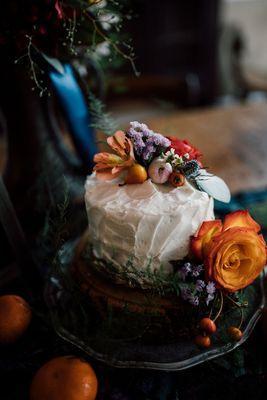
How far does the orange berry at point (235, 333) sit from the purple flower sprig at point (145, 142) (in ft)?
1.05

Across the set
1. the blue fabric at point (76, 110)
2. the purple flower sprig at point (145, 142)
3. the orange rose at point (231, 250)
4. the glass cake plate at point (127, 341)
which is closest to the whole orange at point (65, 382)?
the glass cake plate at point (127, 341)

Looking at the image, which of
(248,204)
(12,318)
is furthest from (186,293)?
(248,204)

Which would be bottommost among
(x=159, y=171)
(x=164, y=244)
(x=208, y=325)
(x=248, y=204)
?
(x=248, y=204)

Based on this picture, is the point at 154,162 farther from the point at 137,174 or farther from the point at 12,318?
the point at 12,318

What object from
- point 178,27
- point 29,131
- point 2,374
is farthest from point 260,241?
point 178,27

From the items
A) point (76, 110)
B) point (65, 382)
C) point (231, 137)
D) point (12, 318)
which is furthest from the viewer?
point (231, 137)

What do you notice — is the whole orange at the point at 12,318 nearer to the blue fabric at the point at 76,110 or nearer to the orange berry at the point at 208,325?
the orange berry at the point at 208,325

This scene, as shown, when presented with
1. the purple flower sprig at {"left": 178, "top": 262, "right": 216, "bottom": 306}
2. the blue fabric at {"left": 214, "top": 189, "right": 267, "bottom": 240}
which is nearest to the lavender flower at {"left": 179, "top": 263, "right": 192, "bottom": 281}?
the purple flower sprig at {"left": 178, "top": 262, "right": 216, "bottom": 306}

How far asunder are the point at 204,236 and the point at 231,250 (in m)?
0.05

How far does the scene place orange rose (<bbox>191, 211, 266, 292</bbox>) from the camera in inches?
27.0

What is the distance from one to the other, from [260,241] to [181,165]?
0.60ft

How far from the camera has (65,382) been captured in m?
0.68

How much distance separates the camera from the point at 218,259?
68cm

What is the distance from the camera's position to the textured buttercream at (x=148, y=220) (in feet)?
2.34
